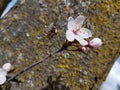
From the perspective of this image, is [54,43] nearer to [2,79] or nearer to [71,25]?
[71,25]

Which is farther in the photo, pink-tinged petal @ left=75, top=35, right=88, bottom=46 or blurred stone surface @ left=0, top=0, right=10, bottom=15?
blurred stone surface @ left=0, top=0, right=10, bottom=15

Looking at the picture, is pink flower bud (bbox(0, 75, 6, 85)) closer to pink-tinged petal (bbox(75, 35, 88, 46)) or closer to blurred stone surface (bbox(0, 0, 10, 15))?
pink-tinged petal (bbox(75, 35, 88, 46))

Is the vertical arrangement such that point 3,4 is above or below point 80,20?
below

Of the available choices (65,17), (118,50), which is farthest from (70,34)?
(118,50)

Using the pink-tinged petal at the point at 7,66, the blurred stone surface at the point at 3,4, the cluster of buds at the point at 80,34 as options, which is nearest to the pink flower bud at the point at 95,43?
the cluster of buds at the point at 80,34

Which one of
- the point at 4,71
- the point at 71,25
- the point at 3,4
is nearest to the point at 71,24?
the point at 71,25

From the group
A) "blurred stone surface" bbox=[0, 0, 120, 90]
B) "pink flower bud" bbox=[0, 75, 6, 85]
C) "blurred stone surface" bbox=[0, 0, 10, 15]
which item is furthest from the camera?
"blurred stone surface" bbox=[0, 0, 10, 15]

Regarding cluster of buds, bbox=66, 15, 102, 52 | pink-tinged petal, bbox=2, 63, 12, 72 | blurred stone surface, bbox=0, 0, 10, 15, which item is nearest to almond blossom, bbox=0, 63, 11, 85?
pink-tinged petal, bbox=2, 63, 12, 72

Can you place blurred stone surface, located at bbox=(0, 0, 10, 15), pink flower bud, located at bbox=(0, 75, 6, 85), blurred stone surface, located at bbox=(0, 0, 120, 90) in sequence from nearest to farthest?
1. pink flower bud, located at bbox=(0, 75, 6, 85)
2. blurred stone surface, located at bbox=(0, 0, 120, 90)
3. blurred stone surface, located at bbox=(0, 0, 10, 15)

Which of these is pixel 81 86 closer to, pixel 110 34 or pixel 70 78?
pixel 70 78
